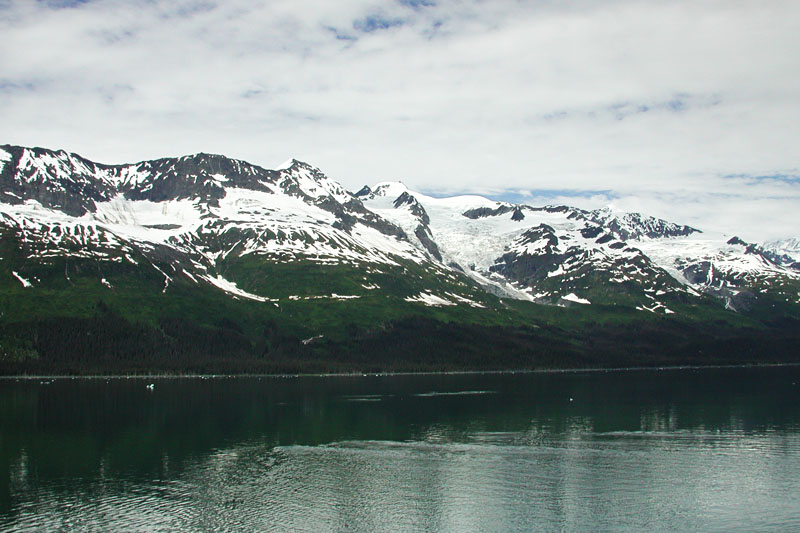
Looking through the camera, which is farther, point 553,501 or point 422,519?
point 553,501

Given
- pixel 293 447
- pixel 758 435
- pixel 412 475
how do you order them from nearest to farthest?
pixel 412 475 → pixel 293 447 → pixel 758 435

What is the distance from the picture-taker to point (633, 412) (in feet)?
623

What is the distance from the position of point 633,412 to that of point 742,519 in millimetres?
104746

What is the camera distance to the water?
289ft

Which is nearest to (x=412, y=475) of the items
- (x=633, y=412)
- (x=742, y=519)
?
(x=742, y=519)

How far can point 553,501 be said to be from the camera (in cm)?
9506

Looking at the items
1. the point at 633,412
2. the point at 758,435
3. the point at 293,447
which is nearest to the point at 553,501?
the point at 293,447

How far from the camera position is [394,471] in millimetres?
114250

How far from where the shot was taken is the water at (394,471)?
87938 millimetres

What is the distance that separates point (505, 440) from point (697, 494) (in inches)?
1833

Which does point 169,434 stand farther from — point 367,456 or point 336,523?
point 336,523

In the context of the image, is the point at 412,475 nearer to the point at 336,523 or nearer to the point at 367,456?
the point at 367,456

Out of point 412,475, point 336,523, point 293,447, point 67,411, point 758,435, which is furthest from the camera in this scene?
point 67,411

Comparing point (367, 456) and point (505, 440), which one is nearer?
point (367, 456)
